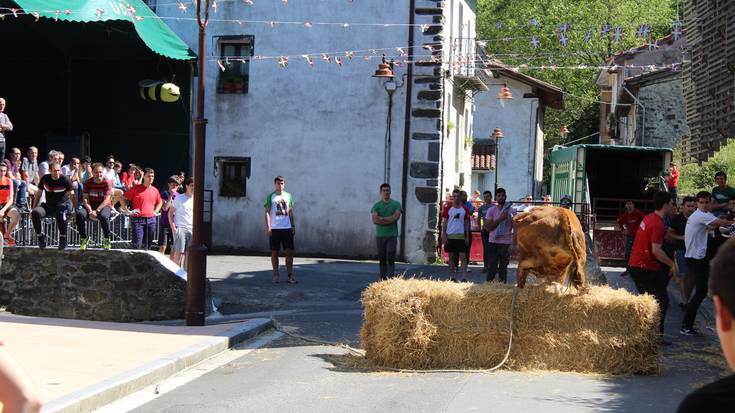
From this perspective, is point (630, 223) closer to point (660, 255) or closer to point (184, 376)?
point (660, 255)

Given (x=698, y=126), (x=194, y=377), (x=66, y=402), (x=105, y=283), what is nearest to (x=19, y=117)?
(x=105, y=283)

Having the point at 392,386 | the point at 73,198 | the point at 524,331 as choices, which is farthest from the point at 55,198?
the point at 524,331

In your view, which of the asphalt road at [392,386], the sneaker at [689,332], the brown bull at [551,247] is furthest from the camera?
the sneaker at [689,332]

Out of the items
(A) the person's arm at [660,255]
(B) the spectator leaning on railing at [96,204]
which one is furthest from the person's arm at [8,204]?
(A) the person's arm at [660,255]

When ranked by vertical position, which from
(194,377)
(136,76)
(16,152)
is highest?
(136,76)

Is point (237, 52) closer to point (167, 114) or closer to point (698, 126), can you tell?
point (167, 114)

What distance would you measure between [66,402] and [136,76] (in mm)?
19527

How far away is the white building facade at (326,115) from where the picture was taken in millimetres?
24641

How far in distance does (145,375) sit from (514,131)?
33.3m

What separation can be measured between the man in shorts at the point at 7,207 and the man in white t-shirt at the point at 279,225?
4298 millimetres

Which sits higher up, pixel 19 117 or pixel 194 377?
pixel 19 117

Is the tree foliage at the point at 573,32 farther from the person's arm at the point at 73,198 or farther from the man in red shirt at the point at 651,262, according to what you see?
the man in red shirt at the point at 651,262

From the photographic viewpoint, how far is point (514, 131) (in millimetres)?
41031

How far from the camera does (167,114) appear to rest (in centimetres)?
2602
